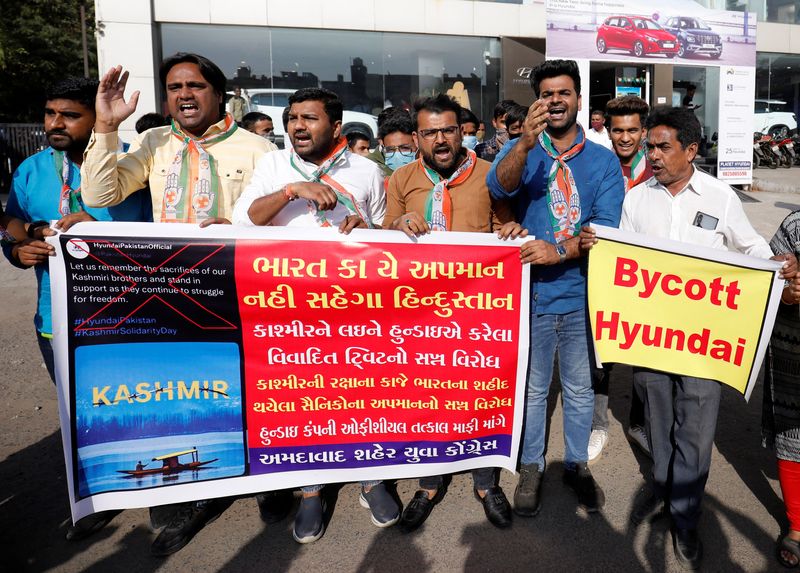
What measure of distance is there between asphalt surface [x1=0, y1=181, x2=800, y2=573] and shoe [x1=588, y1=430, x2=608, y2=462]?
66 millimetres

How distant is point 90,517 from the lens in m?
3.18

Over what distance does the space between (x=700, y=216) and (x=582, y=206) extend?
0.55 m

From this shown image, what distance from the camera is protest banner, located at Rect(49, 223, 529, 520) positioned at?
114 inches

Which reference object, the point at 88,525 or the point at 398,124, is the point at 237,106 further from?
the point at 88,525

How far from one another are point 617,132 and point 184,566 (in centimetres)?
386

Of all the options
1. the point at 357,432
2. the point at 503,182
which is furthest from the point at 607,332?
the point at 357,432

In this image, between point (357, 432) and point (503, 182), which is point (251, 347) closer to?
point (357, 432)

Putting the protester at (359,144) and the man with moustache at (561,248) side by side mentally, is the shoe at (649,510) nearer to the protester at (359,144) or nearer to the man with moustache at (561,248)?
the man with moustache at (561,248)

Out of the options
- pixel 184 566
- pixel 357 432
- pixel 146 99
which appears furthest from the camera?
pixel 146 99

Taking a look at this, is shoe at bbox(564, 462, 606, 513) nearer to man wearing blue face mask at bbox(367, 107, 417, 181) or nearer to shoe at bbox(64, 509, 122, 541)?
shoe at bbox(64, 509, 122, 541)

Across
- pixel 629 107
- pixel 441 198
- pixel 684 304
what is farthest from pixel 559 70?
pixel 629 107

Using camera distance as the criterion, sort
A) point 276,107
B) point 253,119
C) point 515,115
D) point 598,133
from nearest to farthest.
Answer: point 515,115 → point 253,119 → point 598,133 → point 276,107

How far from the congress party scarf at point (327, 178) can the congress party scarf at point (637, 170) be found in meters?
2.36

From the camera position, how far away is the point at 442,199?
3102 millimetres
